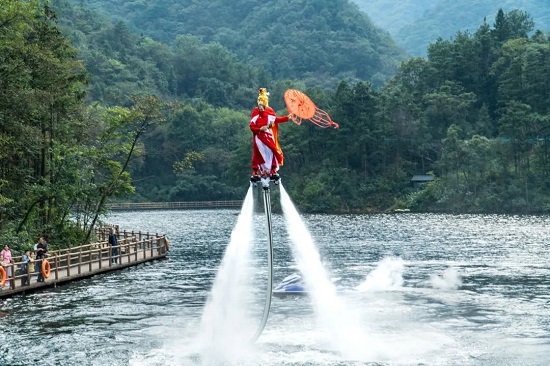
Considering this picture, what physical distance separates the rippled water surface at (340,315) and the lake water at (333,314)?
0.08 metres

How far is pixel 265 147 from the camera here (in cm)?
2780

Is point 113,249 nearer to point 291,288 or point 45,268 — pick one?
point 45,268

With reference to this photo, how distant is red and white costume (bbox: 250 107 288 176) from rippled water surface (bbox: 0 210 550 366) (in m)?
12.4

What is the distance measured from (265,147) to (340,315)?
55.2ft

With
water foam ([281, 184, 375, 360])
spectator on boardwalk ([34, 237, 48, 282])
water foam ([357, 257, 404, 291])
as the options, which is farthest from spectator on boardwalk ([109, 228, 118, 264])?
water foam ([281, 184, 375, 360])

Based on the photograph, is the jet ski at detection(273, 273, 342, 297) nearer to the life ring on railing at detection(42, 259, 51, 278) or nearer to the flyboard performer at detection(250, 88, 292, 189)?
the life ring on railing at detection(42, 259, 51, 278)

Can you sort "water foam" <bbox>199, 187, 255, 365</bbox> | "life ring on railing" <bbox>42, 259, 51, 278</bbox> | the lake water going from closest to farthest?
1. "water foam" <bbox>199, 187, 255, 365</bbox>
2. the lake water
3. "life ring on railing" <bbox>42, 259, 51, 278</bbox>

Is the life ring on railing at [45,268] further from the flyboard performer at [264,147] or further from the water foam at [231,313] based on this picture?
the flyboard performer at [264,147]

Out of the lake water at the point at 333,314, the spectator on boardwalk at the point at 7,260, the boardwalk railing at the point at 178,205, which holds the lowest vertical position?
the lake water at the point at 333,314

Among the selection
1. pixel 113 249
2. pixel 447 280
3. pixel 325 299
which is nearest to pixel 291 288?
pixel 447 280

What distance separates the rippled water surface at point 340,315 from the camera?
3922cm

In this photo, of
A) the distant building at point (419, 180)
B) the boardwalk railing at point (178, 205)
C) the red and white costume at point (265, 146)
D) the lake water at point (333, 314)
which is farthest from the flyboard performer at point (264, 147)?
the boardwalk railing at point (178, 205)

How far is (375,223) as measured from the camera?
430 ft

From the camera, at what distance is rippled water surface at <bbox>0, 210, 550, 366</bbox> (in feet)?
129
